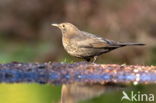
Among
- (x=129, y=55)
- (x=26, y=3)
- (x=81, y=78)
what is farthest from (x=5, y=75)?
(x=26, y=3)

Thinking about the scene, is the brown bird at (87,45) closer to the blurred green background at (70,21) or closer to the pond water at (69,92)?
the pond water at (69,92)

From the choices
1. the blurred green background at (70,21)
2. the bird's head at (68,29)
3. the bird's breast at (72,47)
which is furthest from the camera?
the blurred green background at (70,21)

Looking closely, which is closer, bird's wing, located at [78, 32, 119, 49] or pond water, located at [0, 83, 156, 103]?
pond water, located at [0, 83, 156, 103]

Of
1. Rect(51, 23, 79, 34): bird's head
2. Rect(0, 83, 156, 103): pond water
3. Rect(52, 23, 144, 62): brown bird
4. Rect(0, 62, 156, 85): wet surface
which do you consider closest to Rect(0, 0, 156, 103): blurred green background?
Rect(51, 23, 79, 34): bird's head

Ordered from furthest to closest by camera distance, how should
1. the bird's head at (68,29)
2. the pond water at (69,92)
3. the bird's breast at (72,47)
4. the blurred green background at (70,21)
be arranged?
the blurred green background at (70,21) → the bird's head at (68,29) → the bird's breast at (72,47) → the pond water at (69,92)

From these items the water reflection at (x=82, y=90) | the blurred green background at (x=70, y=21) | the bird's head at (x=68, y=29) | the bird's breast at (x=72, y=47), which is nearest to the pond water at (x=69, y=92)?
the water reflection at (x=82, y=90)

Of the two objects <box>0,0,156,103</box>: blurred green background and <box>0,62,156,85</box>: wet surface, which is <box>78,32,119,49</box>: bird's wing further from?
<box>0,0,156,103</box>: blurred green background

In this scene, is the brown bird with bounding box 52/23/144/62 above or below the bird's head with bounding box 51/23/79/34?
below

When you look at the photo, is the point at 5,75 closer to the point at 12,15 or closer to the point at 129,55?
the point at 129,55
